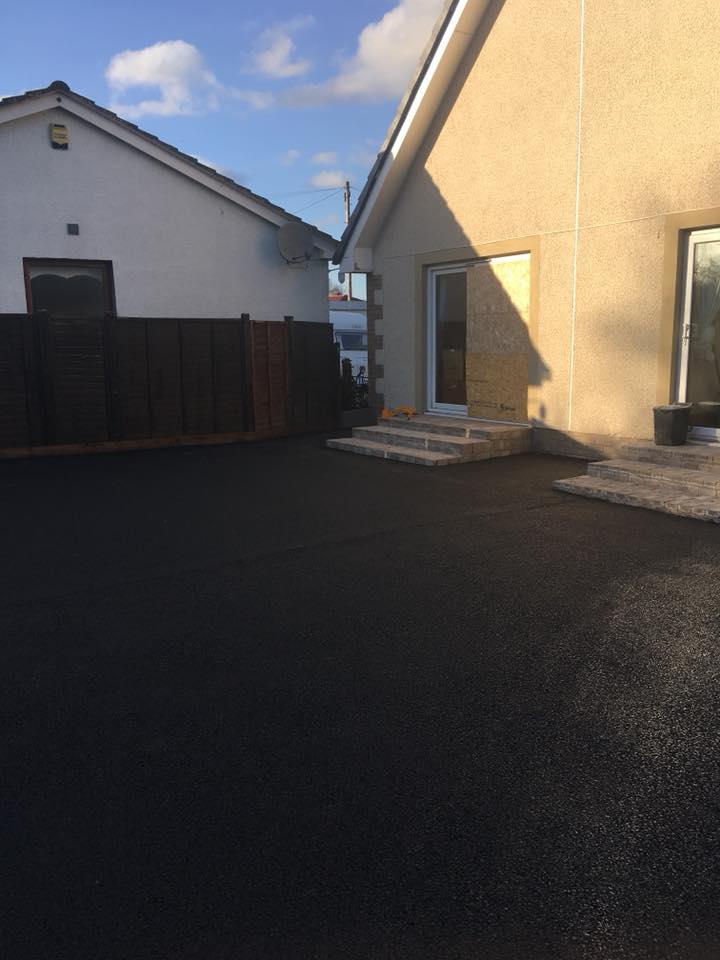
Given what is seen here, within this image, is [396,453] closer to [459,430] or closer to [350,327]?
[459,430]

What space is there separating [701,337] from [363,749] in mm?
6675

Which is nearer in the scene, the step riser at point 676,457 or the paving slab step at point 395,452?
the step riser at point 676,457

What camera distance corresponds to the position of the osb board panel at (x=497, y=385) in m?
9.71

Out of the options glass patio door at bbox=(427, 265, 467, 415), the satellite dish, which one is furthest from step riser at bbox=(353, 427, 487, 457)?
the satellite dish

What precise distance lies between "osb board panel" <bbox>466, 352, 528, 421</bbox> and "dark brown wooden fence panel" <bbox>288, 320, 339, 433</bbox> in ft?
8.87

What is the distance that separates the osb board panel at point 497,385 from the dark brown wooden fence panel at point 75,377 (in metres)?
5.26

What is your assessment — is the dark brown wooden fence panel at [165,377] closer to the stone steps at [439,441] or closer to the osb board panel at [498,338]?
the stone steps at [439,441]

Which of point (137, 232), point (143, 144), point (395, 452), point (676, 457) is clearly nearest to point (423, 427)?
point (395, 452)

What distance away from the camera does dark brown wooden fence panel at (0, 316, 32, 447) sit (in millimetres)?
9789

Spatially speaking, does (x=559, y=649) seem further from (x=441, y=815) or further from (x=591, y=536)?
(x=591, y=536)

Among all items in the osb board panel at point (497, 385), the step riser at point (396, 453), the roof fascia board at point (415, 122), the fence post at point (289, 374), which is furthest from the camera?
the fence post at point (289, 374)

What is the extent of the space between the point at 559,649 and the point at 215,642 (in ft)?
5.54

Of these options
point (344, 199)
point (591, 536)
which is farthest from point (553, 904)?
point (344, 199)

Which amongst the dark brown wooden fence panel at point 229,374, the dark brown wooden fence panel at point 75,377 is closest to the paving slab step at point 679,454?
the dark brown wooden fence panel at point 229,374
